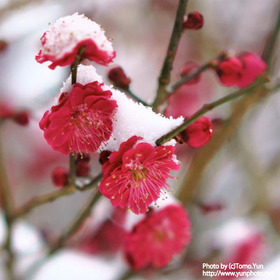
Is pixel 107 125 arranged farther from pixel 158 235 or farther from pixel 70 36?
pixel 158 235

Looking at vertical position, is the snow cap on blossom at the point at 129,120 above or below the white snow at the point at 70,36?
below

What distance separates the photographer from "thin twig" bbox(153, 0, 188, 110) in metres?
0.92

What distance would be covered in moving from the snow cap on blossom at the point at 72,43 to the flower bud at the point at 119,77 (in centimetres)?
22

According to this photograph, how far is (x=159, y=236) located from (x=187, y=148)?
2.21 feet

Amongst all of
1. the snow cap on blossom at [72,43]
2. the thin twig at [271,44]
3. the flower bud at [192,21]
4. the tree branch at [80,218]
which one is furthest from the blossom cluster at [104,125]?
the thin twig at [271,44]

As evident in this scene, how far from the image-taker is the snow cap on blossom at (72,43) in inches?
28.0

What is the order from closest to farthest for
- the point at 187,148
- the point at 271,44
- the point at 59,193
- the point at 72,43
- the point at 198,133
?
1. the point at 72,43
2. the point at 198,133
3. the point at 59,193
4. the point at 271,44
5. the point at 187,148

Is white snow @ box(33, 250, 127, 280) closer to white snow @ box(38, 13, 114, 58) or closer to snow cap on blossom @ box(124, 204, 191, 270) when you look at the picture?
snow cap on blossom @ box(124, 204, 191, 270)

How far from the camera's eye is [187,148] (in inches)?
71.5

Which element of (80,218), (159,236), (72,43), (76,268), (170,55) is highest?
(72,43)

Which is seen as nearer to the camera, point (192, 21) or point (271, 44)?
point (192, 21)

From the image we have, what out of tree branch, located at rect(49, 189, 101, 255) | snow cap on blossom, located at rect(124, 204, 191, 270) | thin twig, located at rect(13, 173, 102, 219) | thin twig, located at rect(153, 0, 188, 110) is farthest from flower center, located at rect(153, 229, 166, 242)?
thin twig, located at rect(153, 0, 188, 110)

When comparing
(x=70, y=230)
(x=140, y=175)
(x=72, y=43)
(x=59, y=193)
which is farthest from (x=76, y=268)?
(x=72, y=43)

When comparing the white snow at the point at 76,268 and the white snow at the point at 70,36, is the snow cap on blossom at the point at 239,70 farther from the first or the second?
the white snow at the point at 76,268
